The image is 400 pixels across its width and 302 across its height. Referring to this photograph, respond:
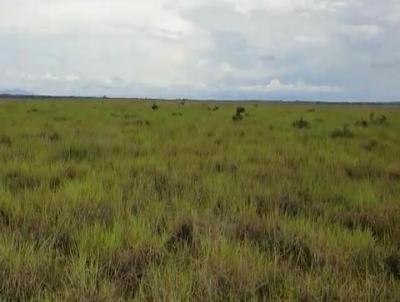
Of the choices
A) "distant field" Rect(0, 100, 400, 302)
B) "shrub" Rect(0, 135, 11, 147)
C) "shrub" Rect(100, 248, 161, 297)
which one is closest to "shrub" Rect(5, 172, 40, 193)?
"distant field" Rect(0, 100, 400, 302)

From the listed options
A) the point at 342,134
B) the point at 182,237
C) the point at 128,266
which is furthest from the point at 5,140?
the point at 342,134

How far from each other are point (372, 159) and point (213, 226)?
6.88 m

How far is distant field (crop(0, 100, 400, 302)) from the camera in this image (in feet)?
12.5

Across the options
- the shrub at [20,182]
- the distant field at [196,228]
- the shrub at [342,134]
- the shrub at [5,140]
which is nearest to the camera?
the distant field at [196,228]

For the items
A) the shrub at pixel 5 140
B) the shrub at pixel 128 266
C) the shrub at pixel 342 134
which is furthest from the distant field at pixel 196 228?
the shrub at pixel 342 134

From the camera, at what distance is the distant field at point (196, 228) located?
3.80m

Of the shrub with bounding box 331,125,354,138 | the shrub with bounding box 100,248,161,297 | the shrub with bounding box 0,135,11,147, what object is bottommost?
the shrub with bounding box 100,248,161,297

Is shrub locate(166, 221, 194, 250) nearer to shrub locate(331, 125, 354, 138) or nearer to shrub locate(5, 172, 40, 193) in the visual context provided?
shrub locate(5, 172, 40, 193)

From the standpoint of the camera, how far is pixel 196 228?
5.09 m

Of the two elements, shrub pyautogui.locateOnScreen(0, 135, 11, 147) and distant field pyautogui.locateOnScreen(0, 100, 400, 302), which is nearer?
distant field pyautogui.locateOnScreen(0, 100, 400, 302)

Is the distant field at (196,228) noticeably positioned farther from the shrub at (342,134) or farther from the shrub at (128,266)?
the shrub at (342,134)

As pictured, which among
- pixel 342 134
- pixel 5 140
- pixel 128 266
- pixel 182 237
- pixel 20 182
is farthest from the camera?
pixel 342 134

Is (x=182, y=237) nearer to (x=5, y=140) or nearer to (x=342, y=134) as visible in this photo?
(x=5, y=140)

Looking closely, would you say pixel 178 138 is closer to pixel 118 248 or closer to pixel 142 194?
pixel 142 194
